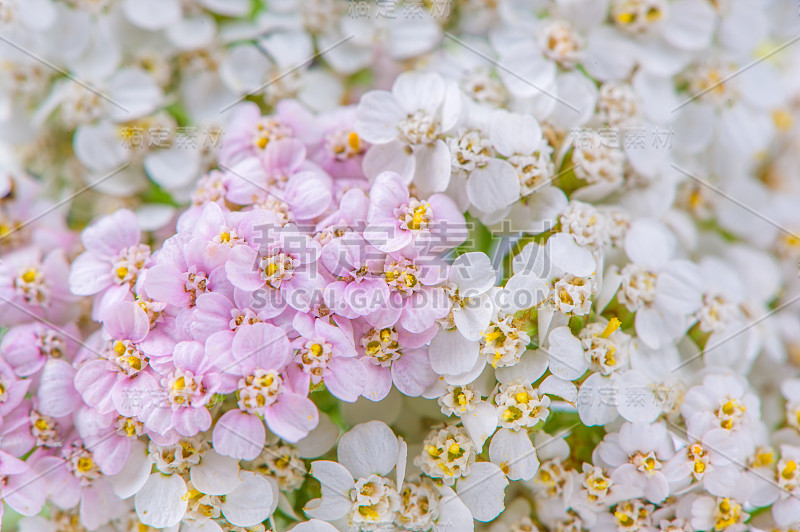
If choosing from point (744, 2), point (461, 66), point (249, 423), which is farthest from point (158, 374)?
point (744, 2)

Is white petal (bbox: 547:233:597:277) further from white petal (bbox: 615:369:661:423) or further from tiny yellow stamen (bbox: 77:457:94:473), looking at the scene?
tiny yellow stamen (bbox: 77:457:94:473)

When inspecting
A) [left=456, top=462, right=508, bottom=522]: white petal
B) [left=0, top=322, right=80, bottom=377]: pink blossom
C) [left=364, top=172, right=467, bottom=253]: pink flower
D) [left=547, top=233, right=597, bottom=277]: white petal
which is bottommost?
[left=456, top=462, right=508, bottom=522]: white petal

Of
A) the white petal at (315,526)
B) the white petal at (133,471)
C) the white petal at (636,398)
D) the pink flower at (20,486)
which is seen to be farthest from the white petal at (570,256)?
the pink flower at (20,486)

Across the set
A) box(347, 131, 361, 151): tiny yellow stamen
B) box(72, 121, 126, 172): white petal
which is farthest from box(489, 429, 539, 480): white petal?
box(72, 121, 126, 172): white petal

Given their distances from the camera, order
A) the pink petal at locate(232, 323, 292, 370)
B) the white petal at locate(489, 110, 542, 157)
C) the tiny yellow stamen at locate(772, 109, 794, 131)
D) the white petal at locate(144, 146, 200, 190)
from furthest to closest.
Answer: the tiny yellow stamen at locate(772, 109, 794, 131) < the white petal at locate(144, 146, 200, 190) < the white petal at locate(489, 110, 542, 157) < the pink petal at locate(232, 323, 292, 370)

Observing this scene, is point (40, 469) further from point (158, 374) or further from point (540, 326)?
point (540, 326)

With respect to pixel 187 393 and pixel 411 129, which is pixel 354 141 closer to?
pixel 411 129

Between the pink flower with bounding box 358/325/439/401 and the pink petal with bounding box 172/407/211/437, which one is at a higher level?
the pink flower with bounding box 358/325/439/401
